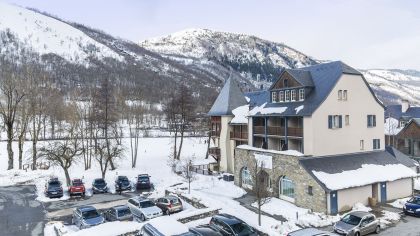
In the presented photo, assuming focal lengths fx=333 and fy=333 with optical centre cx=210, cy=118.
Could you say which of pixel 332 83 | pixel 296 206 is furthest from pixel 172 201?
pixel 332 83

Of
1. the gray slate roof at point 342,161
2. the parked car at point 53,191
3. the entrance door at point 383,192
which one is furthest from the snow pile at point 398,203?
the parked car at point 53,191

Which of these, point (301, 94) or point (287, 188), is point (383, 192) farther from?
point (301, 94)

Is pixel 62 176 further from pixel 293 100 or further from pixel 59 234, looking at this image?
pixel 293 100

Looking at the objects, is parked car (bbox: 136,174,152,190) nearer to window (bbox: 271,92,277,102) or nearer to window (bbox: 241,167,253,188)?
window (bbox: 241,167,253,188)

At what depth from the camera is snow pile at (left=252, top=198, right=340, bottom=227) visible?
26.6 metres

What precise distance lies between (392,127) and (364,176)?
41.0m

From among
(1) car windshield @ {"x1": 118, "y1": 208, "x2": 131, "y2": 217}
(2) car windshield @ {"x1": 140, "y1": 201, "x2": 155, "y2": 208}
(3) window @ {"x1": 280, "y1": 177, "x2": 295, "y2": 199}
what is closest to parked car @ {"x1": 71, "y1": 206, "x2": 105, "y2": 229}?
(1) car windshield @ {"x1": 118, "y1": 208, "x2": 131, "y2": 217}

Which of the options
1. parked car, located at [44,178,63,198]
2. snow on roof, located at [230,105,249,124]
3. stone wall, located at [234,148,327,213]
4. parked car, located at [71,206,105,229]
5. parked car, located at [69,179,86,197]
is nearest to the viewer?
parked car, located at [71,206,105,229]

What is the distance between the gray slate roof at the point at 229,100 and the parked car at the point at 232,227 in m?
26.1

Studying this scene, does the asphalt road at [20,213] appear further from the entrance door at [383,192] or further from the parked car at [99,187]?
the entrance door at [383,192]

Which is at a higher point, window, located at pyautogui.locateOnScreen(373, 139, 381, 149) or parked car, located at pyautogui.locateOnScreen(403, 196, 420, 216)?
window, located at pyautogui.locateOnScreen(373, 139, 381, 149)

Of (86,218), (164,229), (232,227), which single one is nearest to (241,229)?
(232,227)

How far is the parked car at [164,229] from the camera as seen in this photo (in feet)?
61.9

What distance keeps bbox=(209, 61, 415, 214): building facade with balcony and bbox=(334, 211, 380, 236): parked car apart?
4.02 meters
